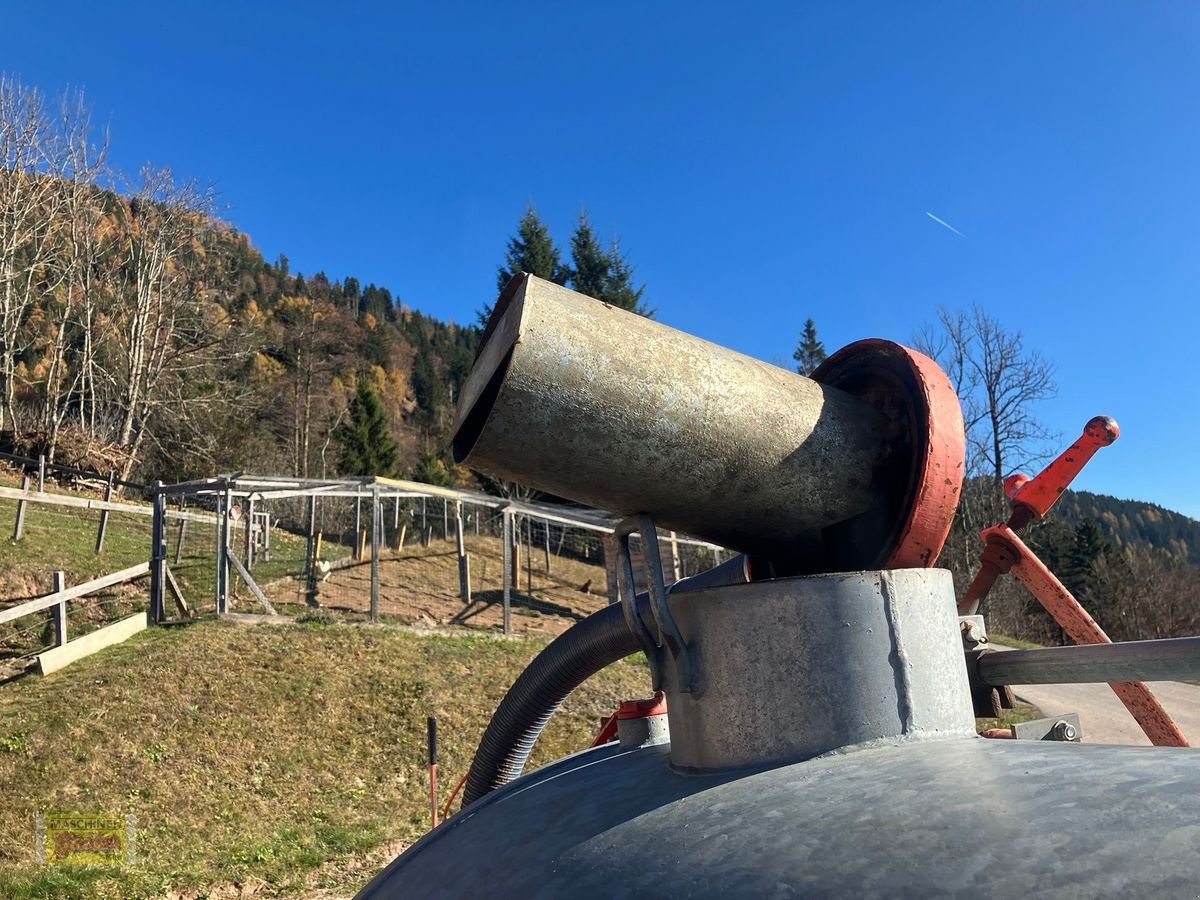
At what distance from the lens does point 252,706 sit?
1066 centimetres

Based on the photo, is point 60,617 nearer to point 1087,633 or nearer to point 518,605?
point 518,605

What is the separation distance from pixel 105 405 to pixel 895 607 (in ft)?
118

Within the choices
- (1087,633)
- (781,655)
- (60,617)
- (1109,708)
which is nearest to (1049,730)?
(1087,633)

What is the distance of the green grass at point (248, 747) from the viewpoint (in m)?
7.49

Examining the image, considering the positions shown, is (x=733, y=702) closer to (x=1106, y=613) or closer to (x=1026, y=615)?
(x=1026, y=615)

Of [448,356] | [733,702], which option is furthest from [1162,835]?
[448,356]

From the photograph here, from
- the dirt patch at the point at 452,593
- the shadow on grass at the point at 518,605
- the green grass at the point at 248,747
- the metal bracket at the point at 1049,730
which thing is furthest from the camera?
the shadow on grass at the point at 518,605

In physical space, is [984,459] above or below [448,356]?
below

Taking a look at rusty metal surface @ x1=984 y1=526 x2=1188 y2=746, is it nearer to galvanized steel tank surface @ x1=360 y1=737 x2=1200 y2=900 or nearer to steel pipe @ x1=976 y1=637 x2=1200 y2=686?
steel pipe @ x1=976 y1=637 x2=1200 y2=686

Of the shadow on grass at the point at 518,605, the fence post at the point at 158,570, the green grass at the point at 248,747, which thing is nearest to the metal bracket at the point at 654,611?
the green grass at the point at 248,747

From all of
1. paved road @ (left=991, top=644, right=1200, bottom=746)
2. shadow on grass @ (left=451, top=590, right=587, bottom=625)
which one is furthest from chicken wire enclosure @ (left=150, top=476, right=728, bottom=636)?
paved road @ (left=991, top=644, right=1200, bottom=746)

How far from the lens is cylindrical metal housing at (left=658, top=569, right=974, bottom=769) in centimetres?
181

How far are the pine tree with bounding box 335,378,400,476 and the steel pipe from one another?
42447 millimetres

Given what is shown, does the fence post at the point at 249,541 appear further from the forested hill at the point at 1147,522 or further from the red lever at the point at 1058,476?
the forested hill at the point at 1147,522
